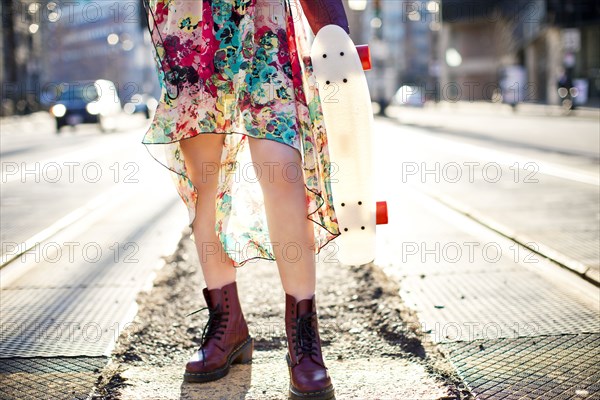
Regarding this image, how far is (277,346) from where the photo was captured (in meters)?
2.80

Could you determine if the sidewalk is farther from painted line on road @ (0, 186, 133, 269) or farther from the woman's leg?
painted line on road @ (0, 186, 133, 269)

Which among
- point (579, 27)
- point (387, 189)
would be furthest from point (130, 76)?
point (387, 189)

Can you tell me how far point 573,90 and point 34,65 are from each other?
159 ft

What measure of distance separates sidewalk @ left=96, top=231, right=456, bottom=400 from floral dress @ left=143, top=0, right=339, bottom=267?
45 cm

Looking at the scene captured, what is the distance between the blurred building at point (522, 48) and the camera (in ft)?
125

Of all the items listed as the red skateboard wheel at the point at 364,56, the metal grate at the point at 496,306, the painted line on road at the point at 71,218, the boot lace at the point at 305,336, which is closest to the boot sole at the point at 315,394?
the boot lace at the point at 305,336

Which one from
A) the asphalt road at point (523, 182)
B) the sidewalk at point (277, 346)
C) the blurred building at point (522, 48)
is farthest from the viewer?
the blurred building at point (522, 48)

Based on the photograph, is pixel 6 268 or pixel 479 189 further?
pixel 479 189

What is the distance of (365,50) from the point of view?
249cm

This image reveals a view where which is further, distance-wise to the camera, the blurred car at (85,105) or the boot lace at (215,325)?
the blurred car at (85,105)

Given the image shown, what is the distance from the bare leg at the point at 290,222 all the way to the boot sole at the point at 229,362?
1.03 feet

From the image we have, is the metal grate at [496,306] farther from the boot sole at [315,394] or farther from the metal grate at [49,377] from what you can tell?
the metal grate at [49,377]

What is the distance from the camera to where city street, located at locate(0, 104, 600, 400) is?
2.40m

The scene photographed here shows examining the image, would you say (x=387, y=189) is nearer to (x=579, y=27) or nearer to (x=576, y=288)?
(x=576, y=288)
